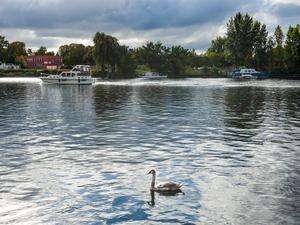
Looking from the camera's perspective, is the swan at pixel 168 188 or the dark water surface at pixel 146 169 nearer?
the dark water surface at pixel 146 169

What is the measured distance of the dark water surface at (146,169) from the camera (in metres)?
22.9

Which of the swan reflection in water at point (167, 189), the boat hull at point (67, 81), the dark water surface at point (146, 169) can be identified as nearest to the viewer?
the dark water surface at point (146, 169)

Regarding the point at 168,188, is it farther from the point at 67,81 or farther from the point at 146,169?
the point at 67,81

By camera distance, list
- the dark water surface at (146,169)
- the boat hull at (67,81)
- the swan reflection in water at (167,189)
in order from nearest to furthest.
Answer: the dark water surface at (146,169), the swan reflection in water at (167,189), the boat hull at (67,81)

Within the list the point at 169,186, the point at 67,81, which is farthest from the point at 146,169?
the point at 67,81

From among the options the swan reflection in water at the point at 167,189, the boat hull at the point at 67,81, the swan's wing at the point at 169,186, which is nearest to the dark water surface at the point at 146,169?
the swan reflection in water at the point at 167,189

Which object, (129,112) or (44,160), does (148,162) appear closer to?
(44,160)

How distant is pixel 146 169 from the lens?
31.3 metres

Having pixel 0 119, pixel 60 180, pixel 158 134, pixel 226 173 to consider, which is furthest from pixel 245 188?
pixel 0 119

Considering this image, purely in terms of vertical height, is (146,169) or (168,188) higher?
(168,188)

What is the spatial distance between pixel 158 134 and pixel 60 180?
1880 cm

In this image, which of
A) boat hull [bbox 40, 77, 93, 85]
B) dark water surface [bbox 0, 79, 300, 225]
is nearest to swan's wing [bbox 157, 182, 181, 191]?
dark water surface [bbox 0, 79, 300, 225]

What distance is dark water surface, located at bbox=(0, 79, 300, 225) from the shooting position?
75.1ft

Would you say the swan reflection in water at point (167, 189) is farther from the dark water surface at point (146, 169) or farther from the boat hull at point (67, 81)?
the boat hull at point (67, 81)
